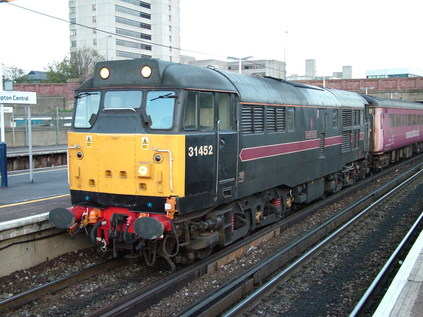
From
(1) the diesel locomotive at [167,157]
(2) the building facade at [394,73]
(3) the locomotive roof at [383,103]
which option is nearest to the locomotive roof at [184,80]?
(1) the diesel locomotive at [167,157]

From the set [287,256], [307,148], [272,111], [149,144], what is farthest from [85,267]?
[307,148]

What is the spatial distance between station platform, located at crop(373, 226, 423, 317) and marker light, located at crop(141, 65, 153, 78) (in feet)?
16.0

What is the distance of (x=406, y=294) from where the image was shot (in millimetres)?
5789

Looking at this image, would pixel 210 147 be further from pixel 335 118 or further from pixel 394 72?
pixel 394 72

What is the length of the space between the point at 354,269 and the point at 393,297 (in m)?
2.91

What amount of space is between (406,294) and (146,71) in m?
5.13

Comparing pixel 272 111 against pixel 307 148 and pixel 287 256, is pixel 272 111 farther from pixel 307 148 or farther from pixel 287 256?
pixel 287 256

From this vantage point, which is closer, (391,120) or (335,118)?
(335,118)

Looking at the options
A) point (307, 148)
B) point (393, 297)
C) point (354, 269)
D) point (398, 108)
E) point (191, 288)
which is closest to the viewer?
point (393, 297)

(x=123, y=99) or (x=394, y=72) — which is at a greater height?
(x=394, y=72)

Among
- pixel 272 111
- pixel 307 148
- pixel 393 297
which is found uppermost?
pixel 272 111

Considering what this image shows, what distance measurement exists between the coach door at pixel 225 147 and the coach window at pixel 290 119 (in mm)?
2645

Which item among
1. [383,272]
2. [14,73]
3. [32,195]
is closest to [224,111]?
[383,272]

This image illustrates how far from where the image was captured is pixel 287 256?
29.2 ft
